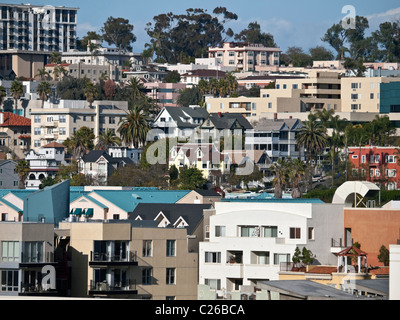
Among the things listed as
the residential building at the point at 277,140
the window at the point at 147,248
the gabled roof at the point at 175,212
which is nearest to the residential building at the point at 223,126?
the residential building at the point at 277,140

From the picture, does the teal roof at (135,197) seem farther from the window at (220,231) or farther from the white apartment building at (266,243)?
the white apartment building at (266,243)

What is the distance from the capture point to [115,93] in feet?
607

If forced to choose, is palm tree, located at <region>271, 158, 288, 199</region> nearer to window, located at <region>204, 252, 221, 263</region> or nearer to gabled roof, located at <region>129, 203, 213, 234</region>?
gabled roof, located at <region>129, 203, 213, 234</region>

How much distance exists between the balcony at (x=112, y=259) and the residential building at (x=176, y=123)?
328 ft

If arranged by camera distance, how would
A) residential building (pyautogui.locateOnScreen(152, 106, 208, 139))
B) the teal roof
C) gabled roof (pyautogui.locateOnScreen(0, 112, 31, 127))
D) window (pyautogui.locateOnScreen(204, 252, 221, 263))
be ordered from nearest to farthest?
window (pyautogui.locateOnScreen(204, 252, 221, 263))
the teal roof
residential building (pyautogui.locateOnScreen(152, 106, 208, 139))
gabled roof (pyautogui.locateOnScreen(0, 112, 31, 127))

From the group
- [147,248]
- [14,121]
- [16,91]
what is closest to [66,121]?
[14,121]

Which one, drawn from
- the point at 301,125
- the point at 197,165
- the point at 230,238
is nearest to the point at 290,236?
the point at 230,238

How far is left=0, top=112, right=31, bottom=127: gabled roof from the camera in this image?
164375mm

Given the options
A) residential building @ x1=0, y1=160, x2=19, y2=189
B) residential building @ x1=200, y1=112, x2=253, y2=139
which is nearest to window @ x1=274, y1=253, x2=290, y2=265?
residential building @ x1=0, y1=160, x2=19, y2=189

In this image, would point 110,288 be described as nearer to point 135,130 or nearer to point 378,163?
point 378,163

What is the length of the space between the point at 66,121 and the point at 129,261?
362ft

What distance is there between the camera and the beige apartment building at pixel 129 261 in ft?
165

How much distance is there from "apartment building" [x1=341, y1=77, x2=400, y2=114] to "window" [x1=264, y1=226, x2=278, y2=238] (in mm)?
99463
